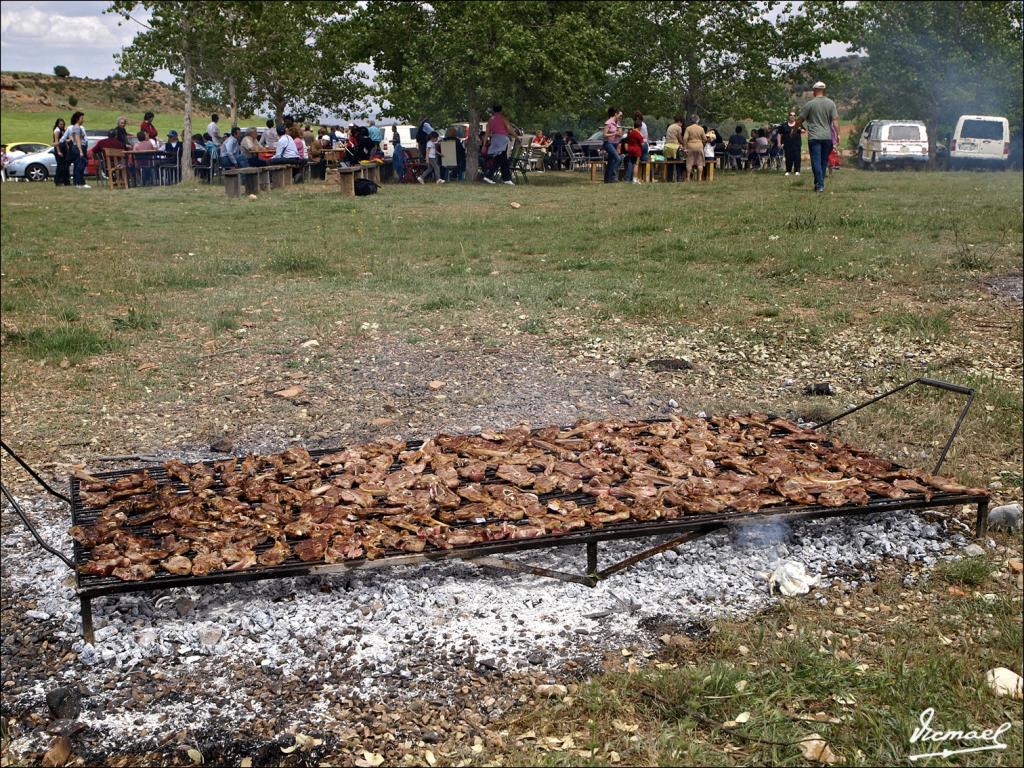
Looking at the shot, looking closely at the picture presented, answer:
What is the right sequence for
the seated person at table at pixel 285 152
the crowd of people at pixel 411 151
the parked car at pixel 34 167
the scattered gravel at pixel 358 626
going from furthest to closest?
1. the parked car at pixel 34 167
2. the seated person at table at pixel 285 152
3. the crowd of people at pixel 411 151
4. the scattered gravel at pixel 358 626

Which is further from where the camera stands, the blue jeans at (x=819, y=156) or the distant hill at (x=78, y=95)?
the distant hill at (x=78, y=95)

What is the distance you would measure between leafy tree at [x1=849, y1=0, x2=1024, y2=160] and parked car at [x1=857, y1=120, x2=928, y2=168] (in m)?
9.16

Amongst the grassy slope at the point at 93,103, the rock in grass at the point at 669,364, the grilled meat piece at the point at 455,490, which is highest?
the grassy slope at the point at 93,103

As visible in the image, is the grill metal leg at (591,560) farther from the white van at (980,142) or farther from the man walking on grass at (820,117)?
the white van at (980,142)

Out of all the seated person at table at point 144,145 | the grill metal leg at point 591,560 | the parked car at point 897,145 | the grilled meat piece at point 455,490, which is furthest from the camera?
the parked car at point 897,145

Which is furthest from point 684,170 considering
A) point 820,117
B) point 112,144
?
point 112,144

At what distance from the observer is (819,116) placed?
1555 cm

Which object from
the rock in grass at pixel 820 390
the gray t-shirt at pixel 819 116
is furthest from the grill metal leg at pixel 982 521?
the gray t-shirt at pixel 819 116

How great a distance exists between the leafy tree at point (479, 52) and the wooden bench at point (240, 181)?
175 inches

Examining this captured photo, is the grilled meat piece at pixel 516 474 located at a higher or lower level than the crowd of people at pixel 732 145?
lower

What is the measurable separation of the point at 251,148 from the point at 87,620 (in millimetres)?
22191

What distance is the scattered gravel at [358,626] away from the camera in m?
2.99

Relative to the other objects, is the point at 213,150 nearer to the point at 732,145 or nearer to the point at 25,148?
the point at 25,148

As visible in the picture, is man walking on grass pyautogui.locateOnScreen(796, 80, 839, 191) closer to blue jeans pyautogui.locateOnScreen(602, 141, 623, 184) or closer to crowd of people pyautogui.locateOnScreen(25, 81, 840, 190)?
crowd of people pyautogui.locateOnScreen(25, 81, 840, 190)
